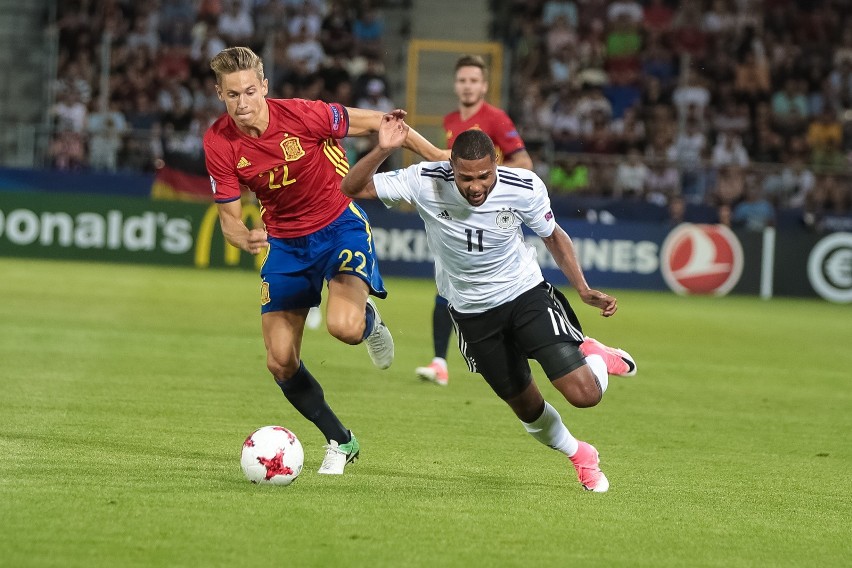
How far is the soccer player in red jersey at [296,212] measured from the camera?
274 inches

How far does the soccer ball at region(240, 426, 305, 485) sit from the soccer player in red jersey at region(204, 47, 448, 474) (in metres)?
0.47

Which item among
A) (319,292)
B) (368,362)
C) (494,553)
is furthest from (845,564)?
(368,362)

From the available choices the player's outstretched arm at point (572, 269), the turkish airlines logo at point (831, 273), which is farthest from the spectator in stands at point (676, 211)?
the player's outstretched arm at point (572, 269)

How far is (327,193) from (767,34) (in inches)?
789

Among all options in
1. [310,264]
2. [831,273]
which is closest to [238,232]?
[310,264]

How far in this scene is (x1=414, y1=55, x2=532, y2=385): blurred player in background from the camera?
10562 millimetres

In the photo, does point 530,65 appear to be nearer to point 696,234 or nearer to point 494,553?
point 696,234

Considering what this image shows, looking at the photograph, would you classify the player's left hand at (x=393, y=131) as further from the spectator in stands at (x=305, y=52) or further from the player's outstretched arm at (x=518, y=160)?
the spectator in stands at (x=305, y=52)

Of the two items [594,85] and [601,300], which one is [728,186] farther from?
[601,300]

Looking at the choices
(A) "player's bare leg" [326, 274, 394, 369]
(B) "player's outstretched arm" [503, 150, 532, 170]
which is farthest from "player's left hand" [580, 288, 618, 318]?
(B) "player's outstretched arm" [503, 150, 532, 170]

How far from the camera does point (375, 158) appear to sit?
251 inches

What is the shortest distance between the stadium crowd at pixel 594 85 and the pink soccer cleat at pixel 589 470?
15113 millimetres

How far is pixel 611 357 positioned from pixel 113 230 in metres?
15.5

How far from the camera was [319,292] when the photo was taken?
7.32 meters
